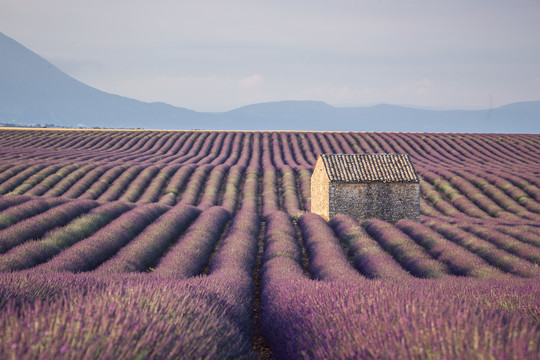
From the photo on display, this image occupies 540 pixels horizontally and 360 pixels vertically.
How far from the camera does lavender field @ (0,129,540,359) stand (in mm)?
2730

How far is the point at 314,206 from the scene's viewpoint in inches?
836

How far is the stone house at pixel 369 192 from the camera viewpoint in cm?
1852

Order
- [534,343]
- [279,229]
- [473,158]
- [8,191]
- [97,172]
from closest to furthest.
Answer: [534,343], [279,229], [8,191], [97,172], [473,158]

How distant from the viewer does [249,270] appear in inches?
349

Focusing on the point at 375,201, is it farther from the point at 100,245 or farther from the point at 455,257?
the point at 100,245

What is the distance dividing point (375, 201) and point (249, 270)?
36.7ft

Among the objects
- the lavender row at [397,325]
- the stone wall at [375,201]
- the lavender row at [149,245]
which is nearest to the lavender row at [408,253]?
the lavender row at [397,325]

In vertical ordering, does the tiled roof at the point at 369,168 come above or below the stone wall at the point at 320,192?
above

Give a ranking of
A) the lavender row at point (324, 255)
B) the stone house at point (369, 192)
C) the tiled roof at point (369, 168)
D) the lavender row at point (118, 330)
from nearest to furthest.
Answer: the lavender row at point (118, 330), the lavender row at point (324, 255), the stone house at point (369, 192), the tiled roof at point (369, 168)

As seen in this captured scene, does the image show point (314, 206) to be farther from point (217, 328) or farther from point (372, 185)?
point (217, 328)

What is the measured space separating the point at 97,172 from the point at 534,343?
1060 inches

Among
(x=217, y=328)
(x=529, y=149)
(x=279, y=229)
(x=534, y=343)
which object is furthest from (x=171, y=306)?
(x=529, y=149)

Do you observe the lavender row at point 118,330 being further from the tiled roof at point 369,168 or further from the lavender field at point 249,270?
the tiled roof at point 369,168

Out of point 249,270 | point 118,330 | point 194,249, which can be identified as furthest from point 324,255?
point 118,330
